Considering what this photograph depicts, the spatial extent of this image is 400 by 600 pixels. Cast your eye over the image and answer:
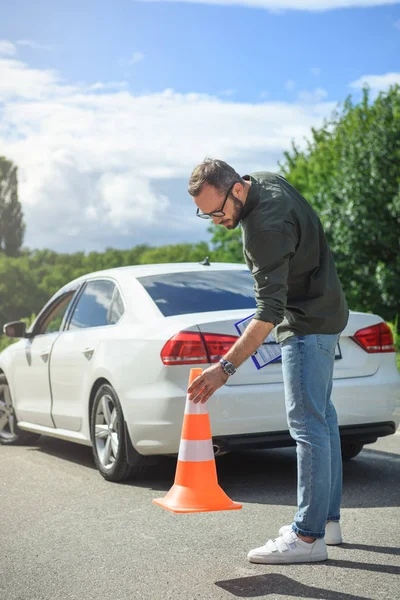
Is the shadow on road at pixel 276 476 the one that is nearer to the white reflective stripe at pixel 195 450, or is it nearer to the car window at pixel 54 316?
the car window at pixel 54 316

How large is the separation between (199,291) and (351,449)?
166 centimetres

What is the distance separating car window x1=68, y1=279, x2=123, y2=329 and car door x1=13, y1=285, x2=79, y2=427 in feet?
0.87

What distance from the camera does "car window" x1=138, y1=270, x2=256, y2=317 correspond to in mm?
6699

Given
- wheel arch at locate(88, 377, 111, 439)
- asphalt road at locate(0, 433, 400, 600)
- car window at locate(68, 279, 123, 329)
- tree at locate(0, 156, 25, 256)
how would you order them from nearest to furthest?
1. asphalt road at locate(0, 433, 400, 600)
2. wheel arch at locate(88, 377, 111, 439)
3. car window at locate(68, 279, 123, 329)
4. tree at locate(0, 156, 25, 256)

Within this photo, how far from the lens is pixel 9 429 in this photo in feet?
30.2

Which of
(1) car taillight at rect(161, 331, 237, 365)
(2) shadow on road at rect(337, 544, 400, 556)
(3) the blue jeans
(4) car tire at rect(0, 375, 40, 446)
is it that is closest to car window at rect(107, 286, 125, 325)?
(1) car taillight at rect(161, 331, 237, 365)

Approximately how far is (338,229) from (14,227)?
97819 millimetres

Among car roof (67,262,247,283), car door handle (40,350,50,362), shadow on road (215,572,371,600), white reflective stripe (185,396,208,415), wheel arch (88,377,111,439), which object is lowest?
shadow on road (215,572,371,600)

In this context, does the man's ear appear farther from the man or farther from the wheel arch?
the wheel arch

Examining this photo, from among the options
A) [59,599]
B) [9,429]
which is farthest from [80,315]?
[59,599]

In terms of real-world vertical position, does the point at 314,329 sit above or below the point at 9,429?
above

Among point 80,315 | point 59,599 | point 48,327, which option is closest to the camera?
point 59,599

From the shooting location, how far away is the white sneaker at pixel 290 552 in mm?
4406

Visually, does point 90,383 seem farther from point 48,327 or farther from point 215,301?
point 48,327
